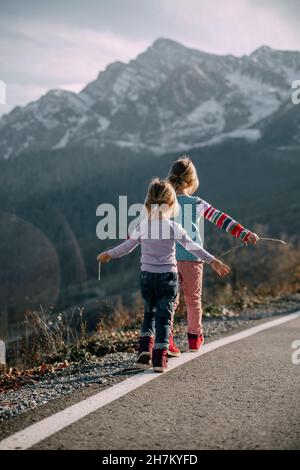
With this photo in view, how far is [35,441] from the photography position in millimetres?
2732

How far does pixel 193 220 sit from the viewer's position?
5137 mm

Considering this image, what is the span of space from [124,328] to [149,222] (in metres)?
2.97

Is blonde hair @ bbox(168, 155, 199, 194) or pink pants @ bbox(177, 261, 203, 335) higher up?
blonde hair @ bbox(168, 155, 199, 194)

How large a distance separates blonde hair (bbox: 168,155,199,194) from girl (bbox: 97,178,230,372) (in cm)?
56

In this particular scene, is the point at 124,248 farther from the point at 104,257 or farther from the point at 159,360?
the point at 159,360

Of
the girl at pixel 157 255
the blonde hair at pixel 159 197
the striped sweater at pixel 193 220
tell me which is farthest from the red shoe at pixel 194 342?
the blonde hair at pixel 159 197

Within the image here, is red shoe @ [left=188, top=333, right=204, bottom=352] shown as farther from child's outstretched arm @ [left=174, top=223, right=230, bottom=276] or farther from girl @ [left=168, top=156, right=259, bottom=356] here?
child's outstretched arm @ [left=174, top=223, right=230, bottom=276]

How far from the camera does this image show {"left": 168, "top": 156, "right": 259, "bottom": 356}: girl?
5035 mm

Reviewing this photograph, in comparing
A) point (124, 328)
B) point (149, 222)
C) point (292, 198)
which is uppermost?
point (292, 198)

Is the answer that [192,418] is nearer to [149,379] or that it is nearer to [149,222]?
[149,379]

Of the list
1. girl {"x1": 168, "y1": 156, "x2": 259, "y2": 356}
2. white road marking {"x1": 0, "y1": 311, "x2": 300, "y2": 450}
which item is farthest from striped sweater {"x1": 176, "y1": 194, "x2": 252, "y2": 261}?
white road marking {"x1": 0, "y1": 311, "x2": 300, "y2": 450}

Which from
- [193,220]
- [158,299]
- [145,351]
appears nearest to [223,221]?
A: [193,220]

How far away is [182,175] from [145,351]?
1.72 metres
